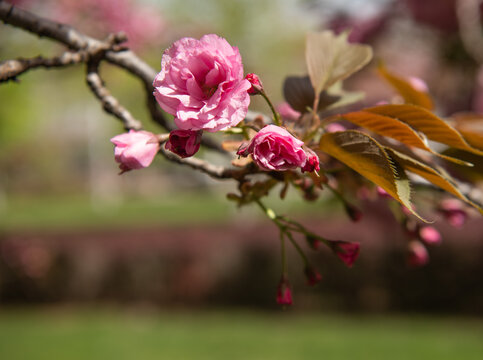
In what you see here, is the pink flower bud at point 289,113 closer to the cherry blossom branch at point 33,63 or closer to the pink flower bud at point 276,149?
the pink flower bud at point 276,149

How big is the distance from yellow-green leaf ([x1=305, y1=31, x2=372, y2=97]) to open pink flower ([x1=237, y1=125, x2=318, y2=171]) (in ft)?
0.91

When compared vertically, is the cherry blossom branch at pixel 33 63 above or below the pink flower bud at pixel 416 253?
above

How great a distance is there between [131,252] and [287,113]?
6.92 metres

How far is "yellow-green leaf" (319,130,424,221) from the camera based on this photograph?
625 millimetres

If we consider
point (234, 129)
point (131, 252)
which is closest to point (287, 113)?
point (234, 129)

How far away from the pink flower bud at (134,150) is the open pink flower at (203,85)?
0.11 metres

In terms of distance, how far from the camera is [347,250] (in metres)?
0.84

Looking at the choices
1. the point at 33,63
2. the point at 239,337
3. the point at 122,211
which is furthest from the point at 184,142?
the point at 122,211

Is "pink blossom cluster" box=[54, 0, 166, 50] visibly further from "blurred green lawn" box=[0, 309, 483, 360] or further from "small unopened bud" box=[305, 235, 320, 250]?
"small unopened bud" box=[305, 235, 320, 250]

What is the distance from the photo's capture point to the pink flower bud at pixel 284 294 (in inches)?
34.1

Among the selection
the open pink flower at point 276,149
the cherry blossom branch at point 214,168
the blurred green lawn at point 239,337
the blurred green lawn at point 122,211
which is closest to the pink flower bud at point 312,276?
the cherry blossom branch at point 214,168

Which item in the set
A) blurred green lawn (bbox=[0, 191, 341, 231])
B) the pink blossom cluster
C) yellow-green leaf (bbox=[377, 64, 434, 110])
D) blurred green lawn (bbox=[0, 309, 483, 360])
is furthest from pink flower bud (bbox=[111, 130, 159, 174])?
blurred green lawn (bbox=[0, 191, 341, 231])

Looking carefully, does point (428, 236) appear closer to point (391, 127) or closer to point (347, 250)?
point (347, 250)

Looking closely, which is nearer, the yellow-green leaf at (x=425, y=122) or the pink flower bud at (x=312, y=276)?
the yellow-green leaf at (x=425, y=122)
